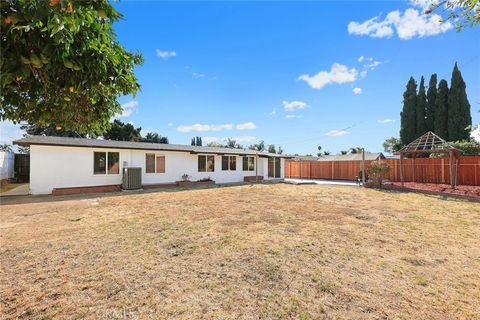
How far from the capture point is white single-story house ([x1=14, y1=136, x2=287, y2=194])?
38.7 feet

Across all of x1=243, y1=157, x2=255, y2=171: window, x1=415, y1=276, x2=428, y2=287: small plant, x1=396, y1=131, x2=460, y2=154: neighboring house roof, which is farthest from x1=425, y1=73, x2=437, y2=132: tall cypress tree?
x1=415, y1=276, x2=428, y2=287: small plant

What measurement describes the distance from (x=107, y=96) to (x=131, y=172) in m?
11.9

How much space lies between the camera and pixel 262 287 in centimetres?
316

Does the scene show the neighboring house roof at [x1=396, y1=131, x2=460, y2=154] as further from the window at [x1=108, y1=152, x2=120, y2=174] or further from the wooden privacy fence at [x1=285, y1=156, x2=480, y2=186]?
the window at [x1=108, y1=152, x2=120, y2=174]

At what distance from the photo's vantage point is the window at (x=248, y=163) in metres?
20.8

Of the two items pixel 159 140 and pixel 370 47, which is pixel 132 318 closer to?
pixel 370 47

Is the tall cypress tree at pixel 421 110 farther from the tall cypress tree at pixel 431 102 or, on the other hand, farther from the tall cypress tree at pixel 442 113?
the tall cypress tree at pixel 442 113

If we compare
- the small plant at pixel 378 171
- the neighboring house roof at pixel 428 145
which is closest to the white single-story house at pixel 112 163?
the small plant at pixel 378 171

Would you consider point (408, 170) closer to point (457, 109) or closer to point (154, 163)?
point (457, 109)

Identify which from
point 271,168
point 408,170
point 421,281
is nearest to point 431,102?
point 408,170

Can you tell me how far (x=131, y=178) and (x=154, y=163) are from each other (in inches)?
84.9

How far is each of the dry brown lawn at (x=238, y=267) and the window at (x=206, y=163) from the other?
10.9 metres

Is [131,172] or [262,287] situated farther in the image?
[131,172]

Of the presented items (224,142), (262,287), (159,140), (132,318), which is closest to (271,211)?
(262,287)
